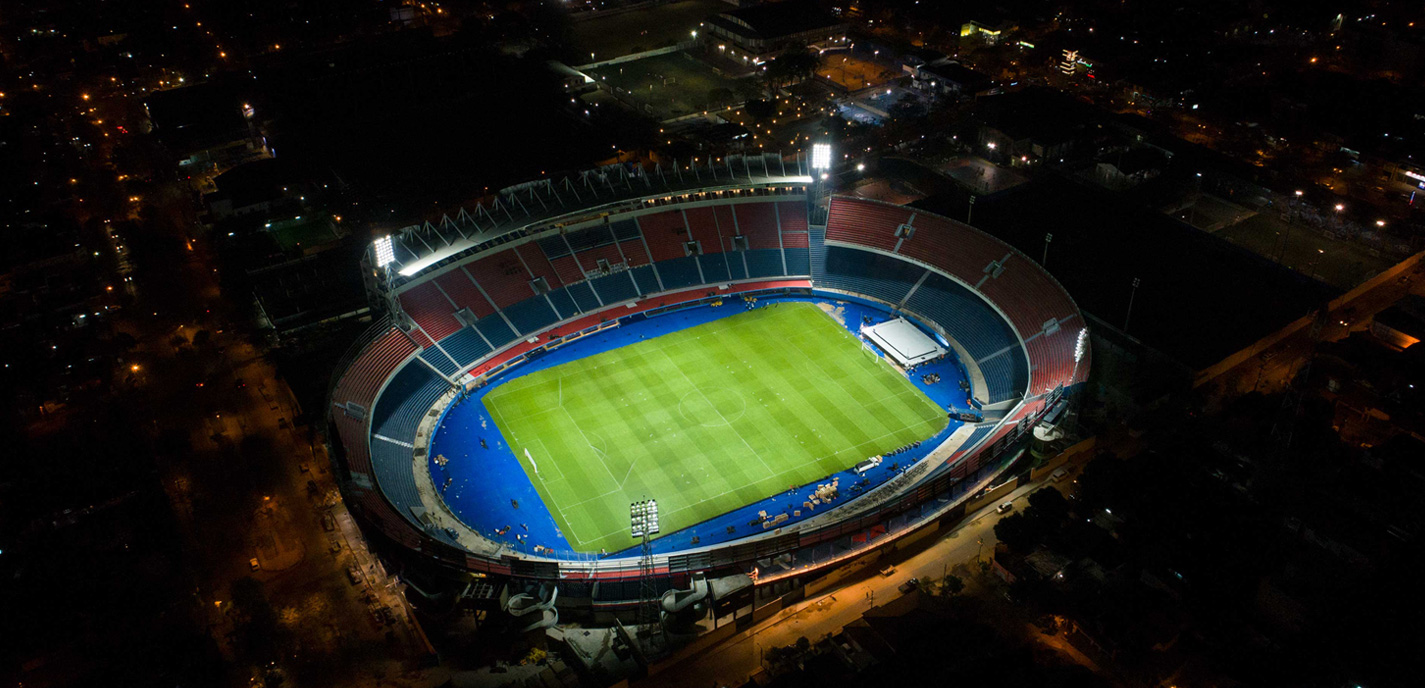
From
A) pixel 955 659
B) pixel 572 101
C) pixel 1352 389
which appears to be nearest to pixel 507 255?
pixel 572 101

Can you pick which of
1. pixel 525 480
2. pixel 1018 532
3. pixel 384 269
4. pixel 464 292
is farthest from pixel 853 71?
pixel 1018 532

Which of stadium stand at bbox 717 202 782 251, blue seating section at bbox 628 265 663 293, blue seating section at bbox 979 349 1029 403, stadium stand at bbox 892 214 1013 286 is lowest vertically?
blue seating section at bbox 979 349 1029 403

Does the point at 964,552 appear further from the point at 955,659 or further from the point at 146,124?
the point at 146,124

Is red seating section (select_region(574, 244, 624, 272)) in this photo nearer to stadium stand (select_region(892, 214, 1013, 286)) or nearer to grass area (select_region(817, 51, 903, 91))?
stadium stand (select_region(892, 214, 1013, 286))

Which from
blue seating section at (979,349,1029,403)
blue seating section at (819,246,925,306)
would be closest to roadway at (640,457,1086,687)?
blue seating section at (979,349,1029,403)

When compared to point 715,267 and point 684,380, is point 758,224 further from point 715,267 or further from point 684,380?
point 684,380
